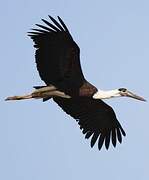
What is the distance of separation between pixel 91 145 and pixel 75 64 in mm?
3003

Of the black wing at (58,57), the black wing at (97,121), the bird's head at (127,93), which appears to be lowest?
the black wing at (97,121)

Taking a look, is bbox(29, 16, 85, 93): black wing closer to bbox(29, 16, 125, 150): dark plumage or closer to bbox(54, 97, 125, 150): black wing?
bbox(29, 16, 125, 150): dark plumage

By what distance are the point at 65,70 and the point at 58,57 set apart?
0.42 metres

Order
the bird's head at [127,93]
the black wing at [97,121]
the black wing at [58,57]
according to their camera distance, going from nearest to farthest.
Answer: the black wing at [58,57] < the bird's head at [127,93] < the black wing at [97,121]

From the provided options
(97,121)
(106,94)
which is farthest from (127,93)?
(97,121)

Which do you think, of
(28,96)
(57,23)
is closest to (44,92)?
(28,96)

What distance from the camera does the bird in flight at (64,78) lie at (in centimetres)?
2241

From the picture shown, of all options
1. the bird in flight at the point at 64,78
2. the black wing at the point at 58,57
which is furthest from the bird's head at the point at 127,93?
the black wing at the point at 58,57

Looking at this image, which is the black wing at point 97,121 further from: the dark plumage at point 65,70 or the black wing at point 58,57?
the black wing at point 58,57

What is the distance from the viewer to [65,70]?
22953 mm

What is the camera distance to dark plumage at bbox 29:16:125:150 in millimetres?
22406

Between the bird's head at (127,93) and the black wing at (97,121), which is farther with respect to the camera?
the black wing at (97,121)

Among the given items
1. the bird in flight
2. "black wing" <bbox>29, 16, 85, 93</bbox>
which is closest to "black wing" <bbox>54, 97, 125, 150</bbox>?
the bird in flight

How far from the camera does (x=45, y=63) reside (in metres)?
22.7
